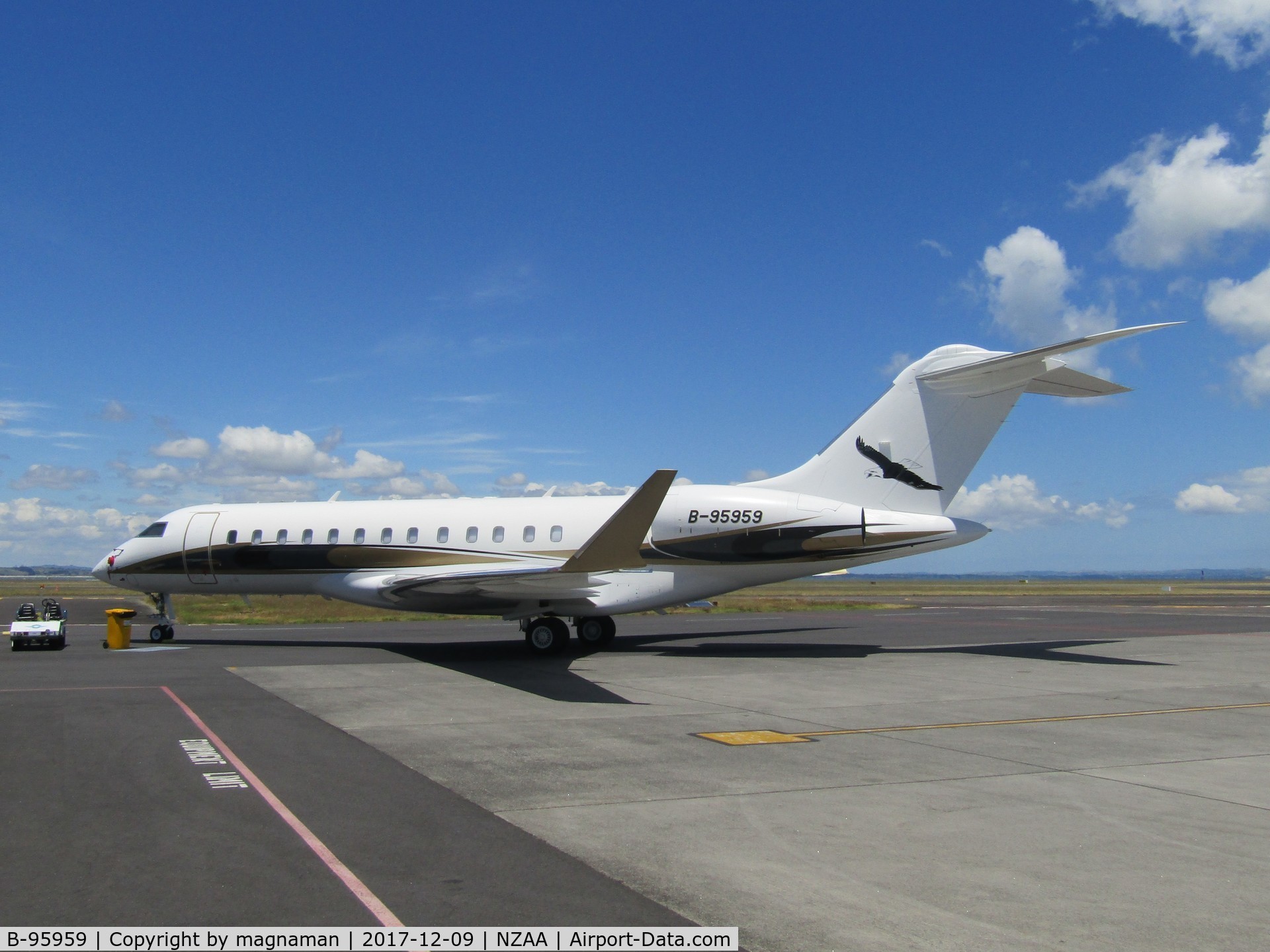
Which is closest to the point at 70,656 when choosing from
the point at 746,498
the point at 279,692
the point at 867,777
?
the point at 279,692

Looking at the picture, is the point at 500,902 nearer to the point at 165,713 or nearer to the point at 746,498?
the point at 165,713

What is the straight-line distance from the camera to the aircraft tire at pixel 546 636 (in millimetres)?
20969

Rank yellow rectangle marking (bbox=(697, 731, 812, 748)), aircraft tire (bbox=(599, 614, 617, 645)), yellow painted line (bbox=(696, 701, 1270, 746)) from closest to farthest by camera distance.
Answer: yellow rectangle marking (bbox=(697, 731, 812, 748)) → yellow painted line (bbox=(696, 701, 1270, 746)) → aircraft tire (bbox=(599, 614, 617, 645))

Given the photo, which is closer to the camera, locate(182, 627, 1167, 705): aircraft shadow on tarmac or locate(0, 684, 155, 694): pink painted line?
locate(0, 684, 155, 694): pink painted line

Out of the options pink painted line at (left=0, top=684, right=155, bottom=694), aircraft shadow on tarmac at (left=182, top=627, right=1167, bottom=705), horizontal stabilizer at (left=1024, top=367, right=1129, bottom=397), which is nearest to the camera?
pink painted line at (left=0, top=684, right=155, bottom=694)

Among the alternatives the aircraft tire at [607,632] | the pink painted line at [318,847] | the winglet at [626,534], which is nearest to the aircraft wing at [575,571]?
the winglet at [626,534]

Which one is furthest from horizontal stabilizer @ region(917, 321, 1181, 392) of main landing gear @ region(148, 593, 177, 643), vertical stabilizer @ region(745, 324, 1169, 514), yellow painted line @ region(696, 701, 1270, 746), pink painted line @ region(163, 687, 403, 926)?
main landing gear @ region(148, 593, 177, 643)

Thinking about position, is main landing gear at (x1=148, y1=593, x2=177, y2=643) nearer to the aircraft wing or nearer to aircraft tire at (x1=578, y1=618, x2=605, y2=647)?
the aircraft wing

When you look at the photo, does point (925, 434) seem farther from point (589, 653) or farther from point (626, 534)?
point (589, 653)

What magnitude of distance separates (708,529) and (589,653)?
165 inches

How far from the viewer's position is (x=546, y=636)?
68.7ft

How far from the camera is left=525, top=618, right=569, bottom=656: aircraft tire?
68.8 feet

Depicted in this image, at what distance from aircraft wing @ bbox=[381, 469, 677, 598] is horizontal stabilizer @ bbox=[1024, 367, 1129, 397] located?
349 inches

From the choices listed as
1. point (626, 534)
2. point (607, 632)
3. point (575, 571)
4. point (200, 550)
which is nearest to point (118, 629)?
point (200, 550)
